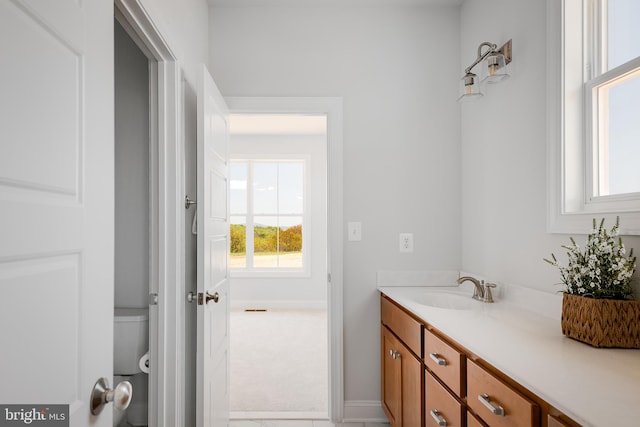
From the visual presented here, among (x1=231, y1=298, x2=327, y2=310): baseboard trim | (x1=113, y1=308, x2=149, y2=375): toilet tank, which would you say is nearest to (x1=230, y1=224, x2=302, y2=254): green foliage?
(x1=231, y1=298, x2=327, y2=310): baseboard trim

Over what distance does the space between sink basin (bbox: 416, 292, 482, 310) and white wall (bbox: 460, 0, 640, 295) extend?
0.21 meters

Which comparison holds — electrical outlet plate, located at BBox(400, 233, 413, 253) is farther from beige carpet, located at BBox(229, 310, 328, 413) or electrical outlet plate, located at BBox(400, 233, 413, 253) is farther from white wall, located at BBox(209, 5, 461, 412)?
beige carpet, located at BBox(229, 310, 328, 413)

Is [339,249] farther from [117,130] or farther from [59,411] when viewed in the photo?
[59,411]

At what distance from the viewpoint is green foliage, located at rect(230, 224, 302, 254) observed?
566cm

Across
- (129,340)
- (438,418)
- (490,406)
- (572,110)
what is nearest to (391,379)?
(438,418)

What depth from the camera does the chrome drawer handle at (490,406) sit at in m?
1.07

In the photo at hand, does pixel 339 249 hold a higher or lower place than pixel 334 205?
lower

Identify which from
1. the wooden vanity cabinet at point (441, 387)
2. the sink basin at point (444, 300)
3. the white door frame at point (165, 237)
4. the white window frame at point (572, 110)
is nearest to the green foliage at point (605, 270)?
the white window frame at point (572, 110)

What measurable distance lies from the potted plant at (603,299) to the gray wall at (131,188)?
201cm

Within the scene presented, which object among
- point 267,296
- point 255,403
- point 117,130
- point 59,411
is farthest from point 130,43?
point 267,296

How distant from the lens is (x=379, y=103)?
8.25 ft

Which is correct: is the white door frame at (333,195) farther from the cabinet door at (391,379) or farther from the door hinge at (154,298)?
the door hinge at (154,298)

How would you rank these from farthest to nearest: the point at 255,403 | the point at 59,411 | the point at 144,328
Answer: the point at 255,403
the point at 144,328
the point at 59,411

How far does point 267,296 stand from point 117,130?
12.7 feet
